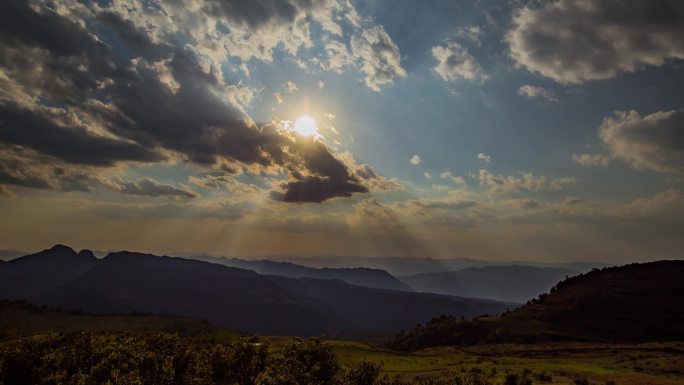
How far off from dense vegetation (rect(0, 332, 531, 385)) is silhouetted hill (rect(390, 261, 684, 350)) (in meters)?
131

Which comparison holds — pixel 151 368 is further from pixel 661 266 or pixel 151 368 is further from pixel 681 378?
pixel 661 266

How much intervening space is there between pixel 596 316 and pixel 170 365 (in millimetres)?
184486

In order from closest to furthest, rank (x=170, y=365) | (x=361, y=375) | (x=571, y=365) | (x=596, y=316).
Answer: (x=170, y=365), (x=361, y=375), (x=571, y=365), (x=596, y=316)

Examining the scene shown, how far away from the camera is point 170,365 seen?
30.0 m

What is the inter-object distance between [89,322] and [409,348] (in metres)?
167

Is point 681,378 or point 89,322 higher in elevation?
point 681,378

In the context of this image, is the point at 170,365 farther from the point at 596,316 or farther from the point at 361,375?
the point at 596,316

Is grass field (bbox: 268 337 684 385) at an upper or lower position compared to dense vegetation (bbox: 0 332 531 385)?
lower

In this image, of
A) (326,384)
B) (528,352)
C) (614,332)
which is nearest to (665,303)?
(614,332)

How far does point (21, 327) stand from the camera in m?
182

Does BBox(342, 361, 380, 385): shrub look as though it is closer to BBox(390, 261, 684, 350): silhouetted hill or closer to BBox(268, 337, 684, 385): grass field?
BBox(268, 337, 684, 385): grass field

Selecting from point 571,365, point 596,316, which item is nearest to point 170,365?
point 571,365

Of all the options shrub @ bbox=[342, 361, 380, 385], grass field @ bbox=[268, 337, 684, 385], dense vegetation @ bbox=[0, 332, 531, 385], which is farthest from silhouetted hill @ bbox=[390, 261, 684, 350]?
shrub @ bbox=[342, 361, 380, 385]

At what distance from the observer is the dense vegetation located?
27.7m
